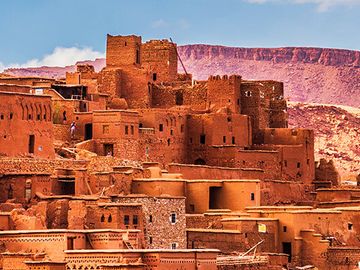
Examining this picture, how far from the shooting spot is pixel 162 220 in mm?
55062

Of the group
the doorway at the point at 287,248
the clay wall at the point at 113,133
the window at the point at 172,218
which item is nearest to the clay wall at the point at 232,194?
the doorway at the point at 287,248

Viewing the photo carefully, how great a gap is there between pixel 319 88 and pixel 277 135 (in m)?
74.3

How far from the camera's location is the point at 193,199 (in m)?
60.1

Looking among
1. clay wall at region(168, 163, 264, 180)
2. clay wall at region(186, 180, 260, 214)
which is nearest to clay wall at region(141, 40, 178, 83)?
clay wall at region(168, 163, 264, 180)

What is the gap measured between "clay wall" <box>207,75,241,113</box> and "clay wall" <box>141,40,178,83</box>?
12.2 feet

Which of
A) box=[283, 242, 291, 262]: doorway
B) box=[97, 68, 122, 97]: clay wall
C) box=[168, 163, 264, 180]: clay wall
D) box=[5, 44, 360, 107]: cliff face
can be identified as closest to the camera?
box=[283, 242, 291, 262]: doorway

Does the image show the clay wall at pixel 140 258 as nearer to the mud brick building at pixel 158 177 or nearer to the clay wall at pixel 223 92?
the mud brick building at pixel 158 177

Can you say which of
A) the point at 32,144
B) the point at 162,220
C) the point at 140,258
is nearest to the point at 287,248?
the point at 162,220

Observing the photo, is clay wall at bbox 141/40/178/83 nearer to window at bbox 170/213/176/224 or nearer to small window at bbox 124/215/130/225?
window at bbox 170/213/176/224

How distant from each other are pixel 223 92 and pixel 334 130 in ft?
120

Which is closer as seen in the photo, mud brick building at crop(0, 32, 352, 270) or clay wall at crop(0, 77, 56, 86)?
mud brick building at crop(0, 32, 352, 270)

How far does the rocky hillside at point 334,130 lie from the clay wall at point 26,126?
3861 centimetres

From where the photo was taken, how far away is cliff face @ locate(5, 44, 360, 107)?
142 metres

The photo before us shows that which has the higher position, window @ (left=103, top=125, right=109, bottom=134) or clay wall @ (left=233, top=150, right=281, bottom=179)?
window @ (left=103, top=125, right=109, bottom=134)
